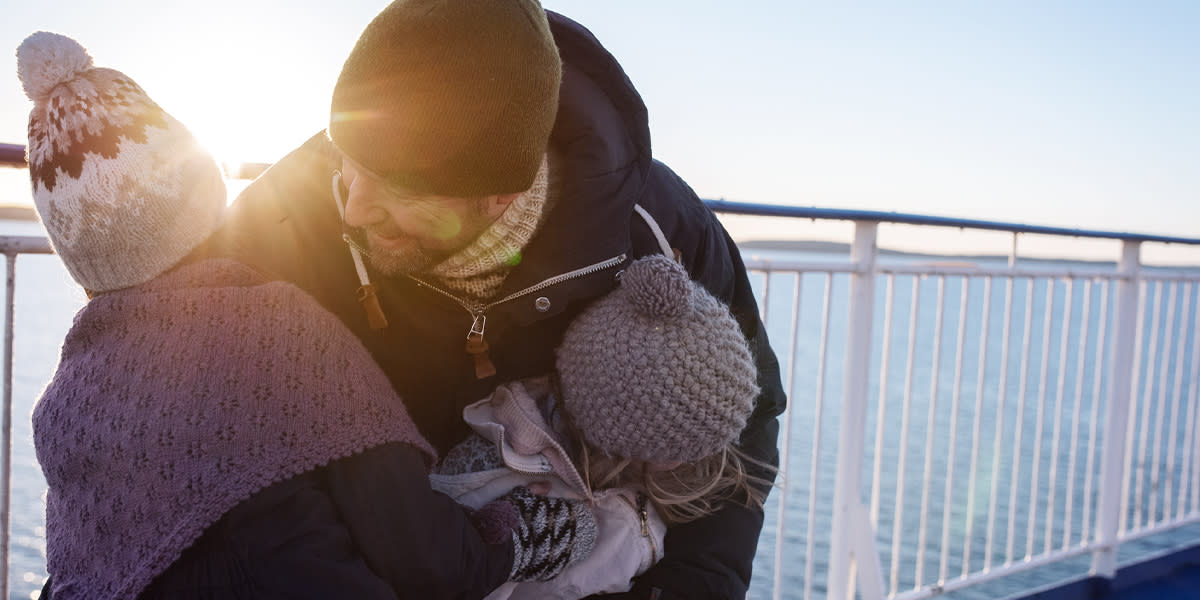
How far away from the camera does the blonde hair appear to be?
1.25 metres

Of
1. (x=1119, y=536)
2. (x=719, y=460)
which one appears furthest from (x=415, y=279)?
(x=1119, y=536)

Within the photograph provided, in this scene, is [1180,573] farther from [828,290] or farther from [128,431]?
[128,431]

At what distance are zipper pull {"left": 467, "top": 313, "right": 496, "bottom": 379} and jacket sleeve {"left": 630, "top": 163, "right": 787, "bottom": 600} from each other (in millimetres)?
351

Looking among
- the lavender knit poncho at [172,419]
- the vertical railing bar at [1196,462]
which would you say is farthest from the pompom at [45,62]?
the vertical railing bar at [1196,462]

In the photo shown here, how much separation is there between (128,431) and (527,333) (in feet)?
1.76

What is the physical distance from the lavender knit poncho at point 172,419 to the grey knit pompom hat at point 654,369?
306 millimetres

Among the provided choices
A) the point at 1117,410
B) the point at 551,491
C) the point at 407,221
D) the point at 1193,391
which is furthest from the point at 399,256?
the point at 1193,391

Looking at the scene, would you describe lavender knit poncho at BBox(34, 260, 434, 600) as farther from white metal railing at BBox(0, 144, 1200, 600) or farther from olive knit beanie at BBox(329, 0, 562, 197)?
white metal railing at BBox(0, 144, 1200, 600)

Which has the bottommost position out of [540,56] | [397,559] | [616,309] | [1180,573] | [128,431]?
[1180,573]

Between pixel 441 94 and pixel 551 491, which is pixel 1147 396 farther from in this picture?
pixel 441 94

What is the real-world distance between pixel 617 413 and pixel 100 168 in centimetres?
66

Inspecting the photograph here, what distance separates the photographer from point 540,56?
1046 mm

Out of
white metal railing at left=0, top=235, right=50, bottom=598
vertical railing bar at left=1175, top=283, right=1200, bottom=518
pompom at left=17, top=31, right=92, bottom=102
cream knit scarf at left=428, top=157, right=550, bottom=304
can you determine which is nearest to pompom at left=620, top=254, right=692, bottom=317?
cream knit scarf at left=428, top=157, right=550, bottom=304

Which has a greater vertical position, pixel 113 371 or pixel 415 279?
pixel 415 279
